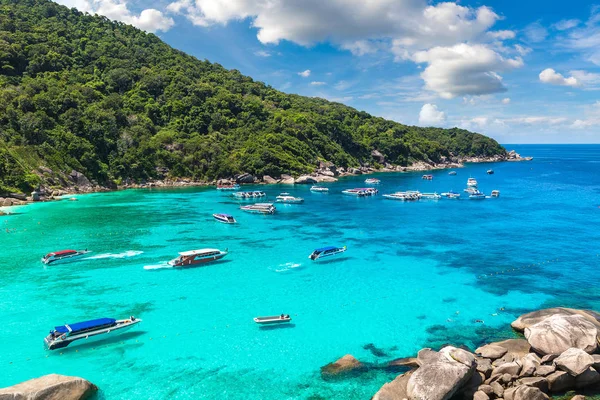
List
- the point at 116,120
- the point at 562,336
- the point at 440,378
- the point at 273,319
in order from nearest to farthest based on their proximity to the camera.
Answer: the point at 440,378, the point at 562,336, the point at 273,319, the point at 116,120

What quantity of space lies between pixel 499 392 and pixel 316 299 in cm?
2090

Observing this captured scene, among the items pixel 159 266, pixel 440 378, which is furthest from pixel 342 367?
pixel 159 266

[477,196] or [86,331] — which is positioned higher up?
[477,196]

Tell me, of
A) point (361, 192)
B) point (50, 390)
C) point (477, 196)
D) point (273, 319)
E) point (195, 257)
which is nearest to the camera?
point (50, 390)

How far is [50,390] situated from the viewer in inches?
878

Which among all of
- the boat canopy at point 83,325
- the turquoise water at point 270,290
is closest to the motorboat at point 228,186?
the turquoise water at point 270,290

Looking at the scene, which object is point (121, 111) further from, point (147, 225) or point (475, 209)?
point (475, 209)

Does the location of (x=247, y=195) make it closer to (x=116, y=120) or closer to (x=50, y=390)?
(x=116, y=120)

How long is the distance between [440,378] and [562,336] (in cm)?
1173

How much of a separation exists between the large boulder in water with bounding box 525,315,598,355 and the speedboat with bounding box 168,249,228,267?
130 feet

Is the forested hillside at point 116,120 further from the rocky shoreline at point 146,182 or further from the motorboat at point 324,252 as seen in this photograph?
the motorboat at point 324,252

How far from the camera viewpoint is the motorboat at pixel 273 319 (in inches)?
1350

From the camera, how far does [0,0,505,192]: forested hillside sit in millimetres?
117688

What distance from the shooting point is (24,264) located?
51188mm
